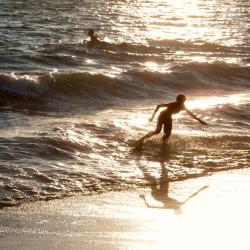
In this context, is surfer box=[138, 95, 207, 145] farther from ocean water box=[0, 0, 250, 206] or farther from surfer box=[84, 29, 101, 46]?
surfer box=[84, 29, 101, 46]

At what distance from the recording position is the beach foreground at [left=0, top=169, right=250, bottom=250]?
9.95 m

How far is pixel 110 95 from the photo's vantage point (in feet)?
82.7

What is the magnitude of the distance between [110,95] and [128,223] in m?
14.6

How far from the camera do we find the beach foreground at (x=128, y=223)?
995 cm

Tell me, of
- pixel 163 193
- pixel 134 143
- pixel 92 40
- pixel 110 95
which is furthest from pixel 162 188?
pixel 92 40

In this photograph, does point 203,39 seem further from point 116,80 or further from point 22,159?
point 22,159

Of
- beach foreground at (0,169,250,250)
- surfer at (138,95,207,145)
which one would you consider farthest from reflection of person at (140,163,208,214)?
surfer at (138,95,207,145)

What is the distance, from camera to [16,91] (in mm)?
24250

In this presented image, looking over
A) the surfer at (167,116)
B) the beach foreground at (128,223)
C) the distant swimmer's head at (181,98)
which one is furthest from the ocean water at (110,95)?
the distant swimmer's head at (181,98)

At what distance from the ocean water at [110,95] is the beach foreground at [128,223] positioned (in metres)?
0.82

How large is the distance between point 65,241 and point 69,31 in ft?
99.1

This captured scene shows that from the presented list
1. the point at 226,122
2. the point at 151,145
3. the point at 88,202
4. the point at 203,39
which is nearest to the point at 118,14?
the point at 203,39

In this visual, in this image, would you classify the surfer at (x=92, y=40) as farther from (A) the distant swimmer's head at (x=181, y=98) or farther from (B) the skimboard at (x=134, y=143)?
(A) the distant swimmer's head at (x=181, y=98)

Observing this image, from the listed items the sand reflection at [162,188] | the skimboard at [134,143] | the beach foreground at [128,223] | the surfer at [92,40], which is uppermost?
the beach foreground at [128,223]
